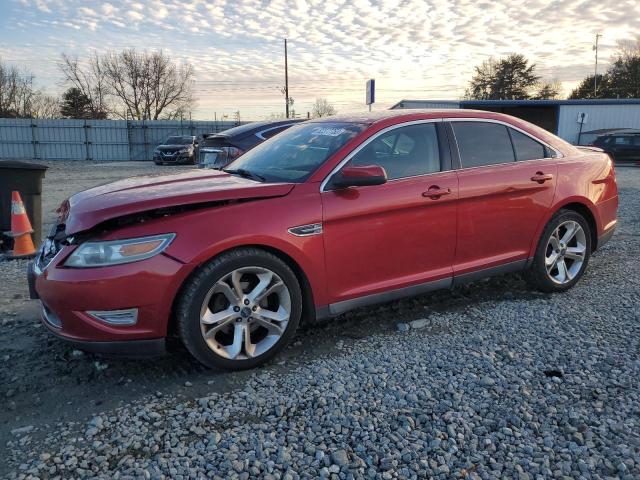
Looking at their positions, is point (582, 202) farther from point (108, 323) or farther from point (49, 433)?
point (49, 433)

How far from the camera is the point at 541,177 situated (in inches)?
177

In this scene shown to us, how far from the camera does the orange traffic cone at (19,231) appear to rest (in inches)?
244

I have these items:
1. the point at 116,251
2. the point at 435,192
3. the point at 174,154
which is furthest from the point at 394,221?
the point at 174,154

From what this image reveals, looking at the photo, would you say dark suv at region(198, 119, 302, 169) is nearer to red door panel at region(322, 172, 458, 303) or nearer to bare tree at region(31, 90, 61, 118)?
red door panel at region(322, 172, 458, 303)

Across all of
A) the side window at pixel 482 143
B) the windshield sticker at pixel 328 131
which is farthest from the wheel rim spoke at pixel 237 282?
the side window at pixel 482 143

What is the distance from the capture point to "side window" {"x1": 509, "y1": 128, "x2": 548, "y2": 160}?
455 cm

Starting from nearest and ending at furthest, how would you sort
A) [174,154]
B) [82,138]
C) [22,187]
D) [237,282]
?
1. [237,282]
2. [22,187]
3. [174,154]
4. [82,138]

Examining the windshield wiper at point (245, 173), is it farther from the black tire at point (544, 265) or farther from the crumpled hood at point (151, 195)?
the black tire at point (544, 265)

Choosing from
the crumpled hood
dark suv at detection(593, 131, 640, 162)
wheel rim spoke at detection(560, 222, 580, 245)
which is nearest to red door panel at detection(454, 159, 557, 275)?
wheel rim spoke at detection(560, 222, 580, 245)

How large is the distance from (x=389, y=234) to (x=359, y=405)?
1.30 metres

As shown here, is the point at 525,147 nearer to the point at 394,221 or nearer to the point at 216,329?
the point at 394,221

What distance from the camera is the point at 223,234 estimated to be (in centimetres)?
312

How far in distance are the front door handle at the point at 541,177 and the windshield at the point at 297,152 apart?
1608 mm

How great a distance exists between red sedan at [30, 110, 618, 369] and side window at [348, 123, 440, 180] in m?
0.01
